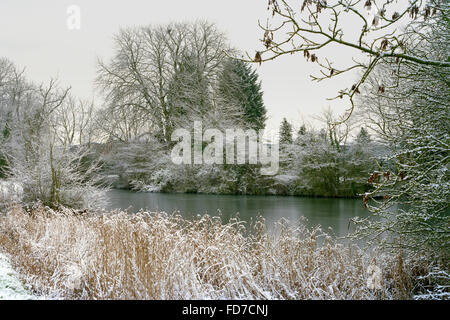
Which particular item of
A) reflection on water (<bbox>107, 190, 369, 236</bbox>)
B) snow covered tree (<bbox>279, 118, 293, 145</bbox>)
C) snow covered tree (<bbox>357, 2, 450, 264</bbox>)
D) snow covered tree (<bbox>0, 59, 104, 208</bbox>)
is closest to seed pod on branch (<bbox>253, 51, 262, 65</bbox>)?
snow covered tree (<bbox>357, 2, 450, 264</bbox>)

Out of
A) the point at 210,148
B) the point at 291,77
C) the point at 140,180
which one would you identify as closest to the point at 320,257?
the point at 291,77

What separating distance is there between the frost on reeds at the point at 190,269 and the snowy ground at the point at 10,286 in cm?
10

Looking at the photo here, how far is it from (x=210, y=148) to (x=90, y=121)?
311 inches

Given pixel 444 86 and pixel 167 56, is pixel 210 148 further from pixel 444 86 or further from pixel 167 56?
pixel 444 86

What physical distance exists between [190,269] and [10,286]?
1.61 m

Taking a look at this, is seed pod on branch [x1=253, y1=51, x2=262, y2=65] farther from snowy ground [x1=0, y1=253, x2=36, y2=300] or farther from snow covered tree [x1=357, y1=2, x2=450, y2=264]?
snowy ground [x1=0, y1=253, x2=36, y2=300]

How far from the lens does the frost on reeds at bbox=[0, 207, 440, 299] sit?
9.30ft

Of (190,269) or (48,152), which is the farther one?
(48,152)

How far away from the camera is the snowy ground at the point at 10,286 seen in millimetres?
2831

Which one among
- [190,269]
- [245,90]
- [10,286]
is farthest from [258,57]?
[245,90]

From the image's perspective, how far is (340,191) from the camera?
9562 mm

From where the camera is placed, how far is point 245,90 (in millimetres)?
10023

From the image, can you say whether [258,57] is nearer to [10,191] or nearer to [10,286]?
[10,286]

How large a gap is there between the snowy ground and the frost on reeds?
0.31 ft
